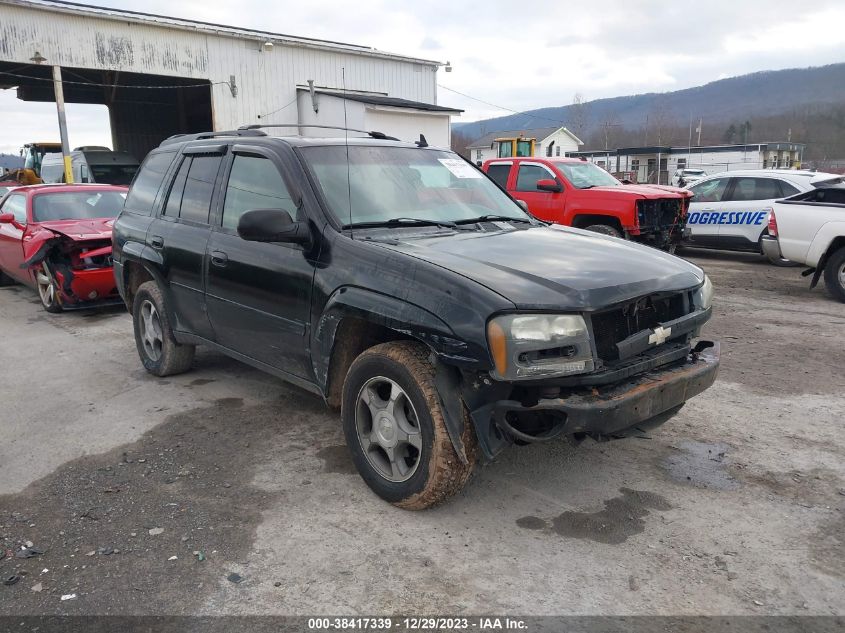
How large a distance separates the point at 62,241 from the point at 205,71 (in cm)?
1634

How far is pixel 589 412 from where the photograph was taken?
2.95 meters

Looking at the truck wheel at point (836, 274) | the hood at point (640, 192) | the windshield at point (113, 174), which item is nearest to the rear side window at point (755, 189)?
the hood at point (640, 192)

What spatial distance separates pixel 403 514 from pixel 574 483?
999mm

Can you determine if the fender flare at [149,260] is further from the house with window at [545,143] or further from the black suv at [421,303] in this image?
the house with window at [545,143]

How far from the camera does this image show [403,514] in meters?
3.44

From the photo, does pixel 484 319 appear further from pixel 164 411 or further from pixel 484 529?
pixel 164 411

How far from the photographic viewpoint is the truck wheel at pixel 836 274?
27.9 ft

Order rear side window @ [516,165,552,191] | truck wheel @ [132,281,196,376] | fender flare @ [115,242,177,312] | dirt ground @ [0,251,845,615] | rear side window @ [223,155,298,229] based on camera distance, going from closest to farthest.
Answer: dirt ground @ [0,251,845,615]
rear side window @ [223,155,298,229]
fender flare @ [115,242,177,312]
truck wheel @ [132,281,196,376]
rear side window @ [516,165,552,191]

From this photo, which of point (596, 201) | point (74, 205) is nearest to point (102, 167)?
point (74, 205)

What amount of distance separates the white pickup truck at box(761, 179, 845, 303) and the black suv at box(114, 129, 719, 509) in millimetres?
5740

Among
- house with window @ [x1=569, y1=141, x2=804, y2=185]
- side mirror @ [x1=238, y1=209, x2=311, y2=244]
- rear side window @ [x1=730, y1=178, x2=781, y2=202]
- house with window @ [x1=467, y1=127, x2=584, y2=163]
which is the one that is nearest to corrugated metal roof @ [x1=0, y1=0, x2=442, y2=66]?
rear side window @ [x1=730, y1=178, x2=781, y2=202]

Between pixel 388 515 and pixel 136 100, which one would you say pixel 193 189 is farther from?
pixel 136 100

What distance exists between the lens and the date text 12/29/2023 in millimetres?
2592

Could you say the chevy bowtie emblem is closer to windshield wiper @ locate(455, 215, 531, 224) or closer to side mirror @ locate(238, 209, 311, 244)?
windshield wiper @ locate(455, 215, 531, 224)
